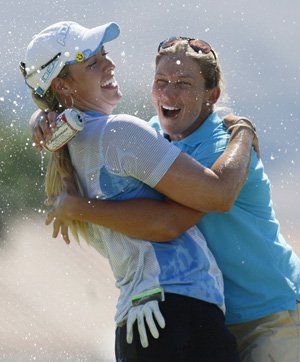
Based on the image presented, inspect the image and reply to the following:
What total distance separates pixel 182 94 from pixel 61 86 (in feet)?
2.69

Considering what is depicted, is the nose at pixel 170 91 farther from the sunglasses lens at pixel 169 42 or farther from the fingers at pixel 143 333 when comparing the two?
the fingers at pixel 143 333

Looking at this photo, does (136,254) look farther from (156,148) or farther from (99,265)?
(99,265)

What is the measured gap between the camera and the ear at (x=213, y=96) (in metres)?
4.75

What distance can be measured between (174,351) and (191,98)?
1754mm

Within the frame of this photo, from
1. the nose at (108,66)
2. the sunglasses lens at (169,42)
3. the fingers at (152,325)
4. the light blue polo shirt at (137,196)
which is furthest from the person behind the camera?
the sunglasses lens at (169,42)

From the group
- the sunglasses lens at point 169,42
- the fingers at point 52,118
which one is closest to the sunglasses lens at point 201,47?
the sunglasses lens at point 169,42

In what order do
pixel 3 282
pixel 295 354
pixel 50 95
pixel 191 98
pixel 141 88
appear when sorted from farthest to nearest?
pixel 3 282 → pixel 141 88 → pixel 191 98 → pixel 50 95 → pixel 295 354

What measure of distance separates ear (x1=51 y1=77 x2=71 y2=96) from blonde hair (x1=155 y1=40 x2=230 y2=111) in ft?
2.61

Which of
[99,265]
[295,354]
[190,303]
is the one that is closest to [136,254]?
[190,303]

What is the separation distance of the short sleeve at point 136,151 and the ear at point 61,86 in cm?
54

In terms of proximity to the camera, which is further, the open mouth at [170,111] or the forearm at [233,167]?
the open mouth at [170,111]

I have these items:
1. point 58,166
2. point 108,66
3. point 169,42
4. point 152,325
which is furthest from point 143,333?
point 169,42

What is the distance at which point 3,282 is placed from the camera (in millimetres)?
13633

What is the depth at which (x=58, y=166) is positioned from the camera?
406 cm
